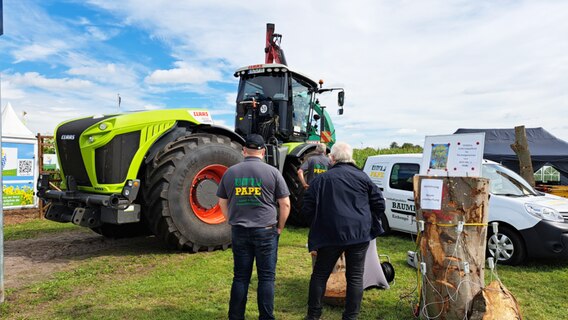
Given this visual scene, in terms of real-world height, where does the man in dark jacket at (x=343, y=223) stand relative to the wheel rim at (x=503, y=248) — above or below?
above

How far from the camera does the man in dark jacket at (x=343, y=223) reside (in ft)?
12.1

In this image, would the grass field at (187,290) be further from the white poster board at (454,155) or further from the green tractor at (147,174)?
the white poster board at (454,155)

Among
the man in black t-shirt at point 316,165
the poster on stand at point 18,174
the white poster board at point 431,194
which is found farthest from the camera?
the poster on stand at point 18,174

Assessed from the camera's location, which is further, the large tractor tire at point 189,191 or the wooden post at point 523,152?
the wooden post at point 523,152

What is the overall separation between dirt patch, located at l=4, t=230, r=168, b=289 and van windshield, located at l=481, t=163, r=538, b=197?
5.28 meters

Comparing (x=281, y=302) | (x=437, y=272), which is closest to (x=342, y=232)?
(x=437, y=272)

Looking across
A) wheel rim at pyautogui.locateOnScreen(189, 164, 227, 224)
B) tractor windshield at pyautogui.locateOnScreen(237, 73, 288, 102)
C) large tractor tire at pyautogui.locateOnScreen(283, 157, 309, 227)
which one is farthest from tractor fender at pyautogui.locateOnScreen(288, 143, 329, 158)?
wheel rim at pyautogui.locateOnScreen(189, 164, 227, 224)

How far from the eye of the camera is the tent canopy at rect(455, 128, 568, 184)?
1377 cm

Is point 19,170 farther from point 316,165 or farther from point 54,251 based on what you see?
point 316,165

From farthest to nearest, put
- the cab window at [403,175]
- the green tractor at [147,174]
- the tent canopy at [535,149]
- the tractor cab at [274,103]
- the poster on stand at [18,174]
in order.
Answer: the tent canopy at [535,149]
the poster on stand at [18,174]
the tractor cab at [274,103]
the cab window at [403,175]
the green tractor at [147,174]

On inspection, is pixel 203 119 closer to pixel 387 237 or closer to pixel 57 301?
pixel 57 301

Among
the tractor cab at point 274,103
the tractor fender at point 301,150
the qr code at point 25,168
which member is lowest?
the qr code at point 25,168

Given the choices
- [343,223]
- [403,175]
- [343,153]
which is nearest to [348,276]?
[343,223]

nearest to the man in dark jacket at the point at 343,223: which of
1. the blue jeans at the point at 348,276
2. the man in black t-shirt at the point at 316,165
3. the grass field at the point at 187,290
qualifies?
the blue jeans at the point at 348,276
